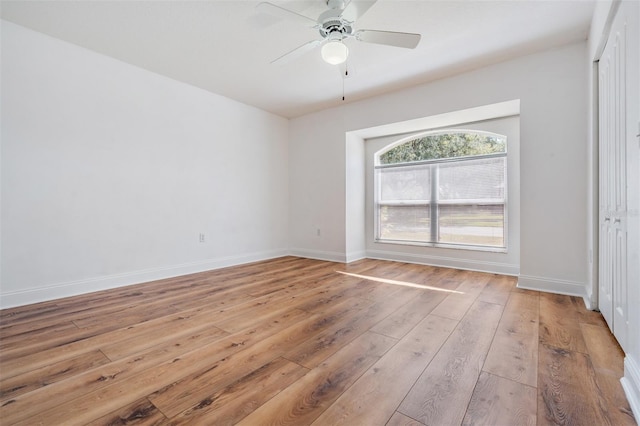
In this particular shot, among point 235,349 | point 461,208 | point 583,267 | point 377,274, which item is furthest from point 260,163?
point 583,267

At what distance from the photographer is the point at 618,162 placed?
70.5 inches

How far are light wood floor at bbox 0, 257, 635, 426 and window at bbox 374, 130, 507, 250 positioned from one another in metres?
1.35

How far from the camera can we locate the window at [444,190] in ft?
13.0

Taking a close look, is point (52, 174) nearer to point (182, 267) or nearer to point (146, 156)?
point (146, 156)

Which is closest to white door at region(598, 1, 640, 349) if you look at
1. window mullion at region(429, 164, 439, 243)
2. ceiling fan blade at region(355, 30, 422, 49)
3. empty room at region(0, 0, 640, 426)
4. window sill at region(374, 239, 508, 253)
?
empty room at region(0, 0, 640, 426)

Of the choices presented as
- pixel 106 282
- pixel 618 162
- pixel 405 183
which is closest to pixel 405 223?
pixel 405 183

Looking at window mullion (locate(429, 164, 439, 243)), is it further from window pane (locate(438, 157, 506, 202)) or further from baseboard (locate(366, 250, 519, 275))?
baseboard (locate(366, 250, 519, 275))

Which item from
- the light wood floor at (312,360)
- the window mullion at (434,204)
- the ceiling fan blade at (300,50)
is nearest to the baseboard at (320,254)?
the window mullion at (434,204)

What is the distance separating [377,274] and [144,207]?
3.05m

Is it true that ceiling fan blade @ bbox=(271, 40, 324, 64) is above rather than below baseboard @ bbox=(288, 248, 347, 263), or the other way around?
above

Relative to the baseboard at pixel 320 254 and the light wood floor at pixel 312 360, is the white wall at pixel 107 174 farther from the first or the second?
the baseboard at pixel 320 254

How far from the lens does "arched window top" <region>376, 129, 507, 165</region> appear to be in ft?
13.1

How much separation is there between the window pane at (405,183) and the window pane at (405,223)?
180 millimetres

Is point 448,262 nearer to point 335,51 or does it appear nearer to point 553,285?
point 553,285
